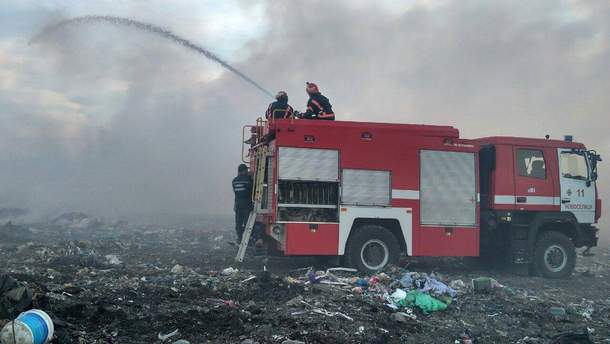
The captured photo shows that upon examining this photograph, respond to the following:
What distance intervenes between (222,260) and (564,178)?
755 cm

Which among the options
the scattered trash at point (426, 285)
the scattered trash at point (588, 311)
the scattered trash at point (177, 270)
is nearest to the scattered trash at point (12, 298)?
the scattered trash at point (177, 270)

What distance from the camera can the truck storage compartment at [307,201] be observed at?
912cm

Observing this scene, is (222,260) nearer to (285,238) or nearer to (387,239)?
(285,238)

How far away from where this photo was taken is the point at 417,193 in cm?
966

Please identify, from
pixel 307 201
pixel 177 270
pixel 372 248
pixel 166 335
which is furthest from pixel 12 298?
pixel 372 248

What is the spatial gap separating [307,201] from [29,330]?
222 inches

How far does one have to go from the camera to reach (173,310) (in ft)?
20.1

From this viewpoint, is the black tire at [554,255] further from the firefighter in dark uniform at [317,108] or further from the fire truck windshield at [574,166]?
the firefighter in dark uniform at [317,108]

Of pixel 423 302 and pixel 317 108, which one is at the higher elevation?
pixel 317 108

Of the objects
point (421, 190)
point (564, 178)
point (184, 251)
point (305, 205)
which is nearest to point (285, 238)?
point (305, 205)

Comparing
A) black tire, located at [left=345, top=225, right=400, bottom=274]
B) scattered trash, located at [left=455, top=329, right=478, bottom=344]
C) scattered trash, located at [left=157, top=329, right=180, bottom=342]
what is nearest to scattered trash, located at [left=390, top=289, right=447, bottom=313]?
scattered trash, located at [left=455, top=329, right=478, bottom=344]

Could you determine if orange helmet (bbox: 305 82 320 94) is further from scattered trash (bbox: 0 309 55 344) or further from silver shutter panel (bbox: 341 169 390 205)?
scattered trash (bbox: 0 309 55 344)

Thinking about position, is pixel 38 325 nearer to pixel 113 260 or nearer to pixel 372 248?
pixel 113 260

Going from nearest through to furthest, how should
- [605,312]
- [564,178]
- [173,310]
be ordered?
[173,310] → [605,312] → [564,178]
